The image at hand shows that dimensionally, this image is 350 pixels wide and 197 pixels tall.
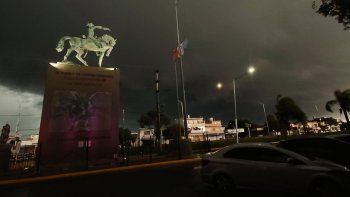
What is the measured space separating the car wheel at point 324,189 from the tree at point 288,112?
70749 millimetres

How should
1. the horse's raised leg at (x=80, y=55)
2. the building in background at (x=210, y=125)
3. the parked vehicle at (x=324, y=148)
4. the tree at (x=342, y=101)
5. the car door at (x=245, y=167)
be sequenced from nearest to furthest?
the car door at (x=245, y=167) → the parked vehicle at (x=324, y=148) → the horse's raised leg at (x=80, y=55) → the tree at (x=342, y=101) → the building in background at (x=210, y=125)

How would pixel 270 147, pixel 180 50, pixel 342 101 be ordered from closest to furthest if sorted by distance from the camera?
pixel 270 147, pixel 180 50, pixel 342 101

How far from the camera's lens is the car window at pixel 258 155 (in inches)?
315

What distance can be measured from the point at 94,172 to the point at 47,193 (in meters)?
6.34

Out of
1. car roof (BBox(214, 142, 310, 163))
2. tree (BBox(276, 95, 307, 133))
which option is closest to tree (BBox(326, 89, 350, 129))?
tree (BBox(276, 95, 307, 133))

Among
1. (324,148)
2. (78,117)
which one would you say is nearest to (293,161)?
(324,148)

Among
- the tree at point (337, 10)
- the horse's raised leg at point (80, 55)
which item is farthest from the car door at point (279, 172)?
the horse's raised leg at point (80, 55)

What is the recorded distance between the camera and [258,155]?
847 centimetres

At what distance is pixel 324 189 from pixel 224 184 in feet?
9.42

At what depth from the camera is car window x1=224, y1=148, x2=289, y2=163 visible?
7996 millimetres

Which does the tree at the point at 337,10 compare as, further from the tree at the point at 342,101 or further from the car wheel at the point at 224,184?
the tree at the point at 342,101

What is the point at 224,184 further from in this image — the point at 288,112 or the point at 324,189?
the point at 288,112

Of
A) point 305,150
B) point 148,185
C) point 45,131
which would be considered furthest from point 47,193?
point 305,150

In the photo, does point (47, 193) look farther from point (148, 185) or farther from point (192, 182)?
point (192, 182)
